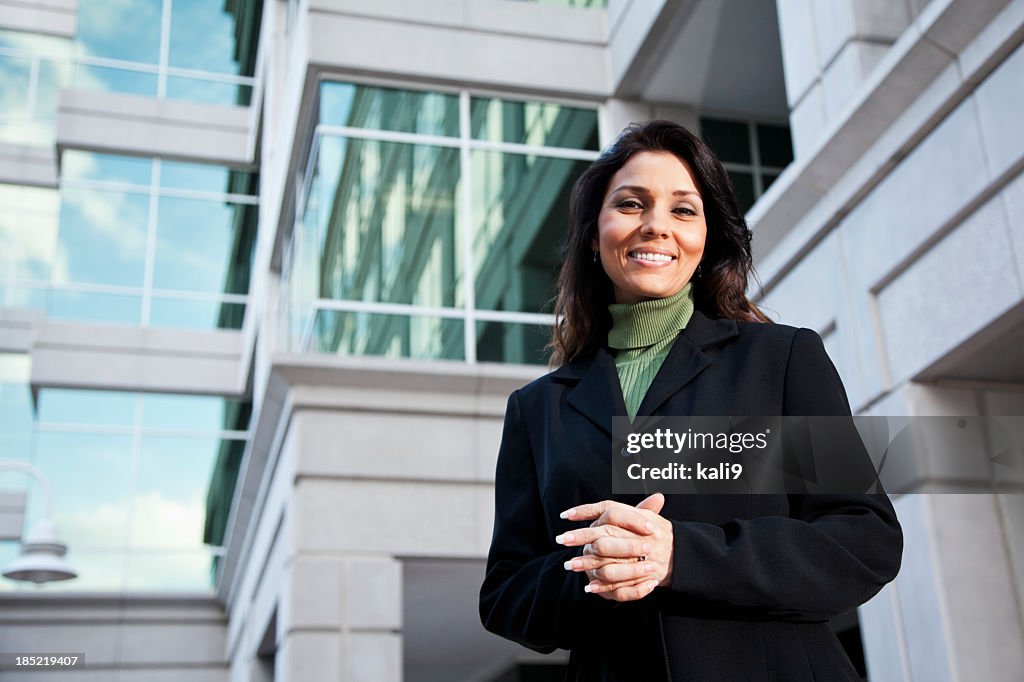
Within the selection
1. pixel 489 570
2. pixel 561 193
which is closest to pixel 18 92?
pixel 561 193

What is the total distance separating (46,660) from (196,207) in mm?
9993

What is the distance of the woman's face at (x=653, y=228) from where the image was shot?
7.17 ft

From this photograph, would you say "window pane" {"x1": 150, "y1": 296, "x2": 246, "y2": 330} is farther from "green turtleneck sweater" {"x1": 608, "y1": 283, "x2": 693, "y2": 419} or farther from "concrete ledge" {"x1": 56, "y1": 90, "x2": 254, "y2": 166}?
"green turtleneck sweater" {"x1": 608, "y1": 283, "x2": 693, "y2": 419}

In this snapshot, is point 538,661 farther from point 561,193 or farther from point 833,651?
point 833,651

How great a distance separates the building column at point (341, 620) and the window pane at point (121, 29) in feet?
Result: 51.7

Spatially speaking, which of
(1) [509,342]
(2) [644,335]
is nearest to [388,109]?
(1) [509,342]

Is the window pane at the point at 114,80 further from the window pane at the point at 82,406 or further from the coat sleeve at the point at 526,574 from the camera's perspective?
the coat sleeve at the point at 526,574

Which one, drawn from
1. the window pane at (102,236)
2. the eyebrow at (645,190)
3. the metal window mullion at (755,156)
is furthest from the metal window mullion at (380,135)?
the window pane at (102,236)

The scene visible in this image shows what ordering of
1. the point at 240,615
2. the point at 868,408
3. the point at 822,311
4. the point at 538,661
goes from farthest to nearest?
the point at 240,615 < the point at 538,661 < the point at 822,311 < the point at 868,408

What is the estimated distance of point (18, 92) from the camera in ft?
76.7

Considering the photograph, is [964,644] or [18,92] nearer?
[964,644]

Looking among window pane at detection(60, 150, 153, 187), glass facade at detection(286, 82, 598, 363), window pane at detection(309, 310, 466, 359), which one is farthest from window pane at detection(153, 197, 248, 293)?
window pane at detection(309, 310, 466, 359)

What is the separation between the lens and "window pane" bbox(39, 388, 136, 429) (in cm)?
2094

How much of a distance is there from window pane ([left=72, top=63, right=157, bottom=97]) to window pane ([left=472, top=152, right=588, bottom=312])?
41.2 feet
